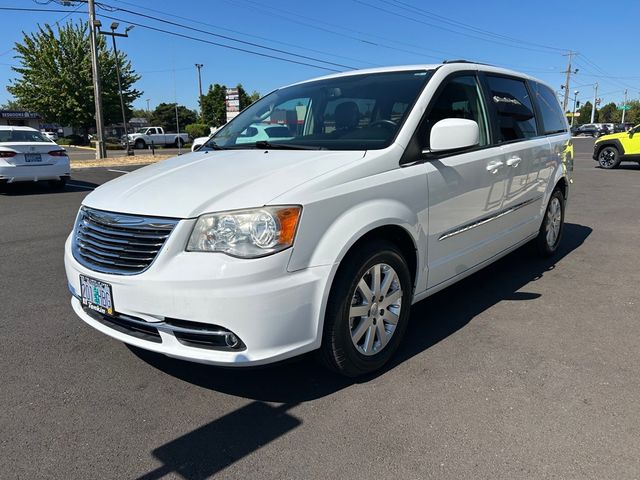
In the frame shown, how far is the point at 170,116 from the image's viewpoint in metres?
91.2

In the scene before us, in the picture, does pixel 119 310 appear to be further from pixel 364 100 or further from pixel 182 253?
pixel 364 100

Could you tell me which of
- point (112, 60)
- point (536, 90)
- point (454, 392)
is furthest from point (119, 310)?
point (112, 60)

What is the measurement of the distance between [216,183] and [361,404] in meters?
1.45

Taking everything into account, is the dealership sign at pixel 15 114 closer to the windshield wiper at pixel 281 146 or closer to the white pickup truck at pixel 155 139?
the white pickup truck at pixel 155 139

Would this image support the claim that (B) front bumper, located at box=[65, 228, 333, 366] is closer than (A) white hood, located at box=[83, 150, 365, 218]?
Yes

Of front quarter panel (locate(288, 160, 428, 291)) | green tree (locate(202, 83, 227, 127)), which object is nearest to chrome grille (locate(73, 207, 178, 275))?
front quarter panel (locate(288, 160, 428, 291))

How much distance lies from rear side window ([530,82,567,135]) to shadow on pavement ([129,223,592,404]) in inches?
57.6

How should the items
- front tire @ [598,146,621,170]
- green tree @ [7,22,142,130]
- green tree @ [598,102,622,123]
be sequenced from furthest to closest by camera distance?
green tree @ [598,102,622,123] < green tree @ [7,22,142,130] < front tire @ [598,146,621,170]

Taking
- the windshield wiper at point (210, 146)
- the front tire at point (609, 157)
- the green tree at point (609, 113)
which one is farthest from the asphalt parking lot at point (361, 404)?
the green tree at point (609, 113)

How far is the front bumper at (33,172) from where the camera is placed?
35.4ft

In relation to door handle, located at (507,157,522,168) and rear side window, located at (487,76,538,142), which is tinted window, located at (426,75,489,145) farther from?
door handle, located at (507,157,522,168)

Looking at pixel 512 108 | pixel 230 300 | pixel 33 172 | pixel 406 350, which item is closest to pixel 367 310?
pixel 406 350

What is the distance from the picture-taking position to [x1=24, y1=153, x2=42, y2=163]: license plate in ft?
36.4

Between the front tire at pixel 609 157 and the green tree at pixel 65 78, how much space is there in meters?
34.8
